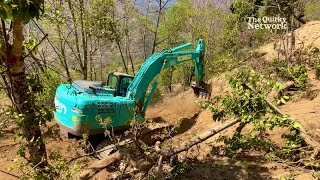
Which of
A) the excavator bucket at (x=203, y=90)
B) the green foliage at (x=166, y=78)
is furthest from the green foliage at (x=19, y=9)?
the green foliage at (x=166, y=78)

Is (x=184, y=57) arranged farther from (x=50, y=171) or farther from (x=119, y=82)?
(x=50, y=171)

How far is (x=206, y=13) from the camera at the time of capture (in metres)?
25.4

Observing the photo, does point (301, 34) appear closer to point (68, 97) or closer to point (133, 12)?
point (133, 12)

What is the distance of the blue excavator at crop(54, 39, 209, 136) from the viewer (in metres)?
7.71

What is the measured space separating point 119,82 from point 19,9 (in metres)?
6.49

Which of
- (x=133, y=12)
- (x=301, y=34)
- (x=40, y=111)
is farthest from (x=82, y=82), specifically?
(x=301, y=34)

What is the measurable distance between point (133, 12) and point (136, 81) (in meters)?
11.1

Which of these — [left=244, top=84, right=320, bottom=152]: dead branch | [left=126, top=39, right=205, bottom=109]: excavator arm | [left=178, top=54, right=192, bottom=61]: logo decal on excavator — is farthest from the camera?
[left=178, top=54, right=192, bottom=61]: logo decal on excavator

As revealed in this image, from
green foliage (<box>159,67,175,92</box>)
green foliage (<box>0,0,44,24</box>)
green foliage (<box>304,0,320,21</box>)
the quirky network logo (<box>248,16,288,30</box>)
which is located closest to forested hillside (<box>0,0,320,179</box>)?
green foliage (<box>0,0,44,24</box>)

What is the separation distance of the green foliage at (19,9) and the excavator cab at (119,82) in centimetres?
616

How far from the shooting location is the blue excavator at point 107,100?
7.71 metres

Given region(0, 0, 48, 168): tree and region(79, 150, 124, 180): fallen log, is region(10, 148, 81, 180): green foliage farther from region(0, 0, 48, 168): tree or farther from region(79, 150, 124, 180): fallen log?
region(79, 150, 124, 180): fallen log

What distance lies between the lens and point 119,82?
9.02 metres

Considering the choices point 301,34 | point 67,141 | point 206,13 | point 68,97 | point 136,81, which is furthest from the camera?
point 206,13
